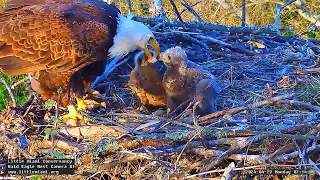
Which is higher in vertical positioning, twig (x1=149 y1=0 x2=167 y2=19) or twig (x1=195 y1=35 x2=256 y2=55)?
twig (x1=149 y1=0 x2=167 y2=19)

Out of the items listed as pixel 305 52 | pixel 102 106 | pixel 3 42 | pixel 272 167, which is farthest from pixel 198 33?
pixel 272 167

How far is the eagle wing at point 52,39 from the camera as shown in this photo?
4.30m

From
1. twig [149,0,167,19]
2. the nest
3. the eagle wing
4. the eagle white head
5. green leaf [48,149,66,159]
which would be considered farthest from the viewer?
twig [149,0,167,19]

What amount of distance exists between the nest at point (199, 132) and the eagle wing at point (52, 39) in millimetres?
390

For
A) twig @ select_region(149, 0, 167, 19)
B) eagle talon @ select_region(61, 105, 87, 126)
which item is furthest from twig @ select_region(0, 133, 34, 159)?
twig @ select_region(149, 0, 167, 19)

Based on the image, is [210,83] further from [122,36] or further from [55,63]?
[55,63]

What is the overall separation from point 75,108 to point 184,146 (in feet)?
4.09

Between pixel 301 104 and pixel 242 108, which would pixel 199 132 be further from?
pixel 301 104

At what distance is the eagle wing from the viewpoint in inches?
169

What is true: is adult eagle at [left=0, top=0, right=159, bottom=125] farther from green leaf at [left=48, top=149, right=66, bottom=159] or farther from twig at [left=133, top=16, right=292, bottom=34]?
twig at [left=133, top=16, right=292, bottom=34]

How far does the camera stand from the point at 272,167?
348 centimetres

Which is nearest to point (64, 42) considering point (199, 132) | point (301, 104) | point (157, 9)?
point (199, 132)

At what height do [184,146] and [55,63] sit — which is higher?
Answer: [55,63]

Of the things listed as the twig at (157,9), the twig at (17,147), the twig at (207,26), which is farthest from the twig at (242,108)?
the twig at (157,9)
